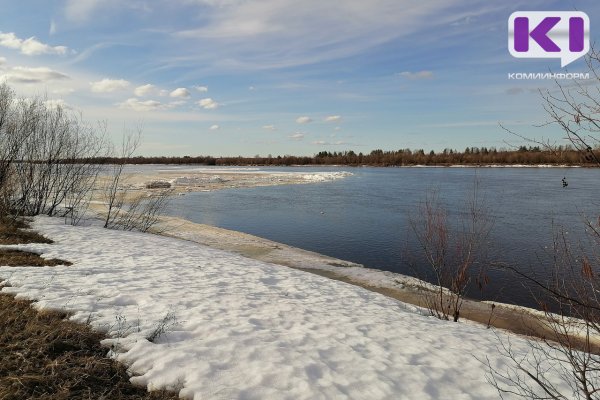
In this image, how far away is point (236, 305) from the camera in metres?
6.48

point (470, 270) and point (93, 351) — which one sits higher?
point (93, 351)

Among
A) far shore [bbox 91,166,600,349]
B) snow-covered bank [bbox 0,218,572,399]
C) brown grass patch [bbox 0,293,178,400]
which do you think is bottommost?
far shore [bbox 91,166,600,349]

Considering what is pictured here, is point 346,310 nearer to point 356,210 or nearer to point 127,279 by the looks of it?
point 127,279

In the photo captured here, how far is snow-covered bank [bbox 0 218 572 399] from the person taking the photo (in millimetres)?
4113

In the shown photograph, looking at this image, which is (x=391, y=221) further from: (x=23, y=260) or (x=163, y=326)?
(x=163, y=326)

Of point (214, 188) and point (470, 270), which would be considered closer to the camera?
point (470, 270)

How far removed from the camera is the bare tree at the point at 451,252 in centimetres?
849

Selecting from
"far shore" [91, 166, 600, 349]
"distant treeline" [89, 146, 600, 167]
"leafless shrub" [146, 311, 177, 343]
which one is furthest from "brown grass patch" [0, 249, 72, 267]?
"distant treeline" [89, 146, 600, 167]

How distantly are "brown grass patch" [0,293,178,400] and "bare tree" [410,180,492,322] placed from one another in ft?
20.6

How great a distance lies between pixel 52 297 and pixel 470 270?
11420 millimetres

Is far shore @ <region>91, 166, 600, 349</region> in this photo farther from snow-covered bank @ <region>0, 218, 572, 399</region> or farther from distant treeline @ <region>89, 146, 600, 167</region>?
distant treeline @ <region>89, 146, 600, 167</region>

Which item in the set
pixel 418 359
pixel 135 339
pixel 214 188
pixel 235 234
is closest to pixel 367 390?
pixel 418 359

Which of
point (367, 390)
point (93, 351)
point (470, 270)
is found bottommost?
point (470, 270)

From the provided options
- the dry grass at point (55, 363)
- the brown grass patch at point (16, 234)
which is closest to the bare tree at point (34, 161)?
the brown grass patch at point (16, 234)
